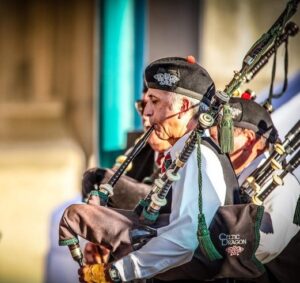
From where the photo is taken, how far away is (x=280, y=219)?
12.3ft

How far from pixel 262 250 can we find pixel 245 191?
25 centimetres

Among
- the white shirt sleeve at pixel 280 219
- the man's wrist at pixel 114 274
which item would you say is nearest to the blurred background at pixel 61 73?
the white shirt sleeve at pixel 280 219

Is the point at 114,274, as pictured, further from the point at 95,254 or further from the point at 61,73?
the point at 61,73

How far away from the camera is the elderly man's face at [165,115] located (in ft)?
11.6

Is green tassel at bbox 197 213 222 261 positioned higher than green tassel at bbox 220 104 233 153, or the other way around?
green tassel at bbox 220 104 233 153

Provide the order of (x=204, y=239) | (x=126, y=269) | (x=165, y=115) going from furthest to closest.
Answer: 1. (x=165, y=115)
2. (x=126, y=269)
3. (x=204, y=239)

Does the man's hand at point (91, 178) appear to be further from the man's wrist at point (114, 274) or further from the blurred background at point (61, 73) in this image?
the blurred background at point (61, 73)

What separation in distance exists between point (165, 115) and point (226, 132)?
264 millimetres

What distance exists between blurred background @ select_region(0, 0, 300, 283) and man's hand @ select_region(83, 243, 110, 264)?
12.4 ft

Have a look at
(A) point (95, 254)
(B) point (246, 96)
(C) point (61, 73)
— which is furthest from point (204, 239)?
(C) point (61, 73)

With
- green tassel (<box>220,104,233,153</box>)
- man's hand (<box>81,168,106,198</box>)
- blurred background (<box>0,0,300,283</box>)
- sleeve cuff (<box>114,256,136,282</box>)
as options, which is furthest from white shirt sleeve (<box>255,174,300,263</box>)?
blurred background (<box>0,0,300,283</box>)

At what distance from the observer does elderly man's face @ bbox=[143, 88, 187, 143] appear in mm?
3535

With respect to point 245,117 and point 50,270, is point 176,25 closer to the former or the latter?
point 50,270

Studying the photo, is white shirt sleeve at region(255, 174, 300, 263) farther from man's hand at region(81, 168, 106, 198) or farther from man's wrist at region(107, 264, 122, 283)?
man's hand at region(81, 168, 106, 198)
